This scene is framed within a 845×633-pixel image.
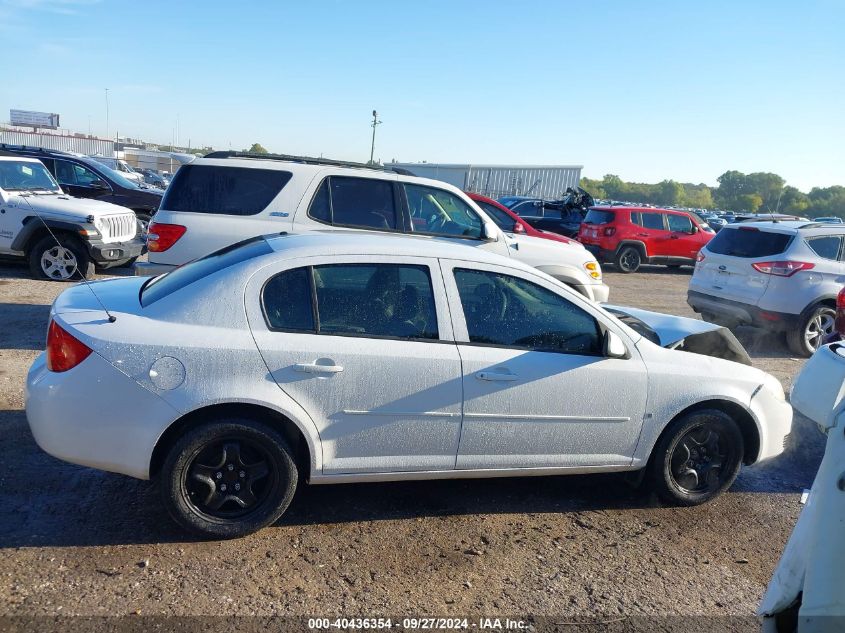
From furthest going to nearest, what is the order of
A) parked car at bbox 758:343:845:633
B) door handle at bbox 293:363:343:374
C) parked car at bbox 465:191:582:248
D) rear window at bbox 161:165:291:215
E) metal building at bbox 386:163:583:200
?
1. metal building at bbox 386:163:583:200
2. parked car at bbox 465:191:582:248
3. rear window at bbox 161:165:291:215
4. door handle at bbox 293:363:343:374
5. parked car at bbox 758:343:845:633

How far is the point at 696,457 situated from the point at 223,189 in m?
5.27

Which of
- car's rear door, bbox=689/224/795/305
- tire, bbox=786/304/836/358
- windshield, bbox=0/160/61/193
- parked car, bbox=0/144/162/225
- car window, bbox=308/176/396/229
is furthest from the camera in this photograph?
parked car, bbox=0/144/162/225

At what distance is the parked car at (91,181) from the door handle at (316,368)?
446 inches

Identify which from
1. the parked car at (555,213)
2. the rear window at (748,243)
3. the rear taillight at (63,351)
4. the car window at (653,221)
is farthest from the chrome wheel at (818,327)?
the parked car at (555,213)

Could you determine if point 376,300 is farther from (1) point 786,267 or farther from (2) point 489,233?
(1) point 786,267

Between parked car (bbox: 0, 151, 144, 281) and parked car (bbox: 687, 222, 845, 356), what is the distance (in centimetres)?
877

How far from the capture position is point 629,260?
18.7 meters

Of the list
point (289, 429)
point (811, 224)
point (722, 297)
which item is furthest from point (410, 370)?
point (811, 224)

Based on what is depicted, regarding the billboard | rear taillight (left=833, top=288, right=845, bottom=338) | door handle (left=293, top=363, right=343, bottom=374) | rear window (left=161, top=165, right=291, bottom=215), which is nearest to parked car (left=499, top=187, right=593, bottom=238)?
rear taillight (left=833, top=288, right=845, bottom=338)

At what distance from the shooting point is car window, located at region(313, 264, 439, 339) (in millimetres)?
3830

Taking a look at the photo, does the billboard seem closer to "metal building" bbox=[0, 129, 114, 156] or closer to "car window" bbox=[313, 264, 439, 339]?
"metal building" bbox=[0, 129, 114, 156]

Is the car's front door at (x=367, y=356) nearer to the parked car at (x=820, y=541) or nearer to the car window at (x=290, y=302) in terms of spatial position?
the car window at (x=290, y=302)

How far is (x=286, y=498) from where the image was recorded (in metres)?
3.72

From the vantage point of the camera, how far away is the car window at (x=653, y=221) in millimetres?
18906
